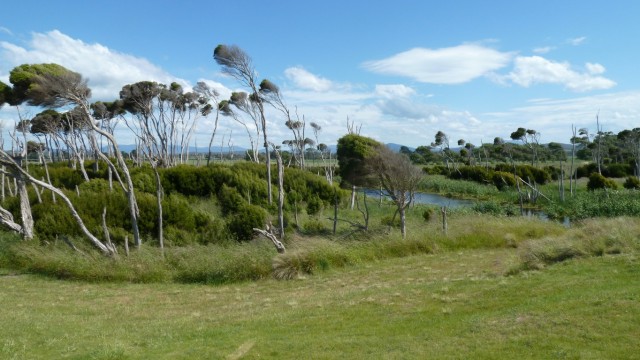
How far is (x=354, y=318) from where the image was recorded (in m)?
8.06

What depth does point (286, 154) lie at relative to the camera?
9400 centimetres

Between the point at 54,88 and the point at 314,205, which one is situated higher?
the point at 54,88

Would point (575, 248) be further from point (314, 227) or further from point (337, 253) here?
point (314, 227)

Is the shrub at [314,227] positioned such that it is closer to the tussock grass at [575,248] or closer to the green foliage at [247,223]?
the green foliage at [247,223]

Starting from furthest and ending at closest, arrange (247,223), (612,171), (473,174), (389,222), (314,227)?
(473,174)
(612,171)
(389,222)
(314,227)
(247,223)

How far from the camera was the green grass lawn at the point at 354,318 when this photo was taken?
595cm

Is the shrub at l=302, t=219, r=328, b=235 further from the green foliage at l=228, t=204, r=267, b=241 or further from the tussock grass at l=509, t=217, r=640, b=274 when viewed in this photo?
the tussock grass at l=509, t=217, r=640, b=274

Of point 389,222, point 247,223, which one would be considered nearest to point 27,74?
point 247,223

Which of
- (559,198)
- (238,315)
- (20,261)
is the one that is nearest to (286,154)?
(559,198)

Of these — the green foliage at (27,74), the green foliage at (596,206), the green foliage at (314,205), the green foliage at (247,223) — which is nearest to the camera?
the green foliage at (27,74)

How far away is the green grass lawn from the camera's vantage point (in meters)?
5.95

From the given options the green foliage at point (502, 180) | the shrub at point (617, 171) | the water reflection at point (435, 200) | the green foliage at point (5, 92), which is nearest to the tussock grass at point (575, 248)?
the green foliage at point (5, 92)

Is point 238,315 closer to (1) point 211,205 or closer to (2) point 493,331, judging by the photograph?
(2) point 493,331

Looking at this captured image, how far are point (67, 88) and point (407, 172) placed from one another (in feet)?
38.2
